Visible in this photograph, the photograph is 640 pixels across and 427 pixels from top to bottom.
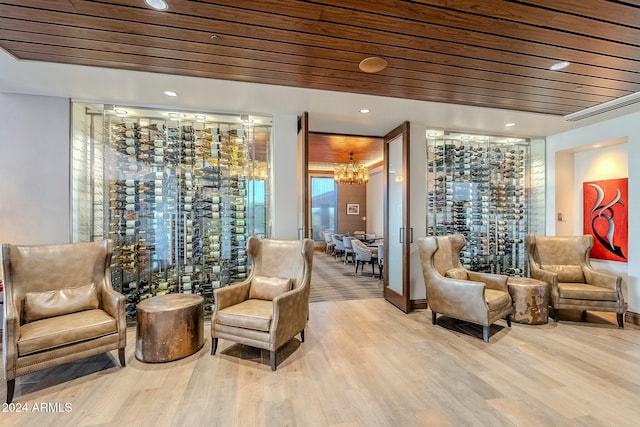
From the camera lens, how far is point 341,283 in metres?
5.71

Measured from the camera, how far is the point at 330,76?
8.86ft

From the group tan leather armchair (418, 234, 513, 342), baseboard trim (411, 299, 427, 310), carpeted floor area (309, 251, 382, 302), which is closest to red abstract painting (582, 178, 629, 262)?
tan leather armchair (418, 234, 513, 342)

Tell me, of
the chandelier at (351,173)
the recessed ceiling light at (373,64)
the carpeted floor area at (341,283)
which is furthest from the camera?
the chandelier at (351,173)

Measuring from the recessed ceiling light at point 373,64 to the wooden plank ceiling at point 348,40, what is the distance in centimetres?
6

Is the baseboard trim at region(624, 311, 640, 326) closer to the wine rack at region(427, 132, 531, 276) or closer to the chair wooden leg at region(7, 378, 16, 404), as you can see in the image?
the wine rack at region(427, 132, 531, 276)

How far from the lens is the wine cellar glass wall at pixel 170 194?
3488 millimetres

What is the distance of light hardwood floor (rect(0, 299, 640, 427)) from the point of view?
193 cm

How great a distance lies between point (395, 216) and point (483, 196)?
5.32 feet

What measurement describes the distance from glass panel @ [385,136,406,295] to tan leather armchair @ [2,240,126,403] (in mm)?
3424

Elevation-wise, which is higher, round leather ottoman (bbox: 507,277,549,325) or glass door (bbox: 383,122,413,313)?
glass door (bbox: 383,122,413,313)

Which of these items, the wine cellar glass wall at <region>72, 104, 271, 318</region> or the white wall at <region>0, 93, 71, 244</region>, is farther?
the wine cellar glass wall at <region>72, 104, 271, 318</region>

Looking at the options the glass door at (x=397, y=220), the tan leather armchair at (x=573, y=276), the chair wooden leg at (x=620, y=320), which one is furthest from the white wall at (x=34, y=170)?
the chair wooden leg at (x=620, y=320)

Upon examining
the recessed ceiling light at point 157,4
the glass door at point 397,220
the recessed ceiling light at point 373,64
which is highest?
the recessed ceiling light at point 373,64

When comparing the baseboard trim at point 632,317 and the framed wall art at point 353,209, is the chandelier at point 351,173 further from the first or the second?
the baseboard trim at point 632,317
